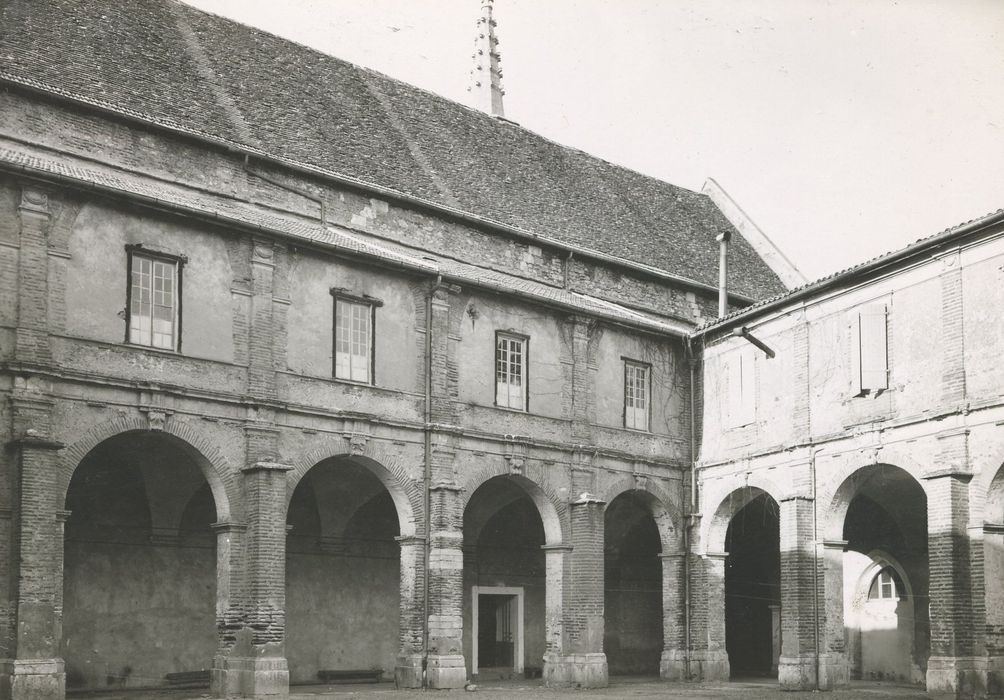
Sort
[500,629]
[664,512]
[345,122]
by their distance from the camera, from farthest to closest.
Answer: [500,629] → [345,122] → [664,512]

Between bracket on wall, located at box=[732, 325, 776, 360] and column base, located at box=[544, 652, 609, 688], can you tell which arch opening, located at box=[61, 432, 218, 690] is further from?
bracket on wall, located at box=[732, 325, 776, 360]

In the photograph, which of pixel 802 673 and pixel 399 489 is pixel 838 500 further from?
pixel 399 489

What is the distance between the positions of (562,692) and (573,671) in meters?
1.28

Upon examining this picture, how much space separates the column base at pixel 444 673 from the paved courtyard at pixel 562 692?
0.90ft

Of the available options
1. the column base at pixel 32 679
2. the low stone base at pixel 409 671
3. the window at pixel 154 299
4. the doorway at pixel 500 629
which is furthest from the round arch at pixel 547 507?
the column base at pixel 32 679

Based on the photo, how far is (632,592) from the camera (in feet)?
95.7

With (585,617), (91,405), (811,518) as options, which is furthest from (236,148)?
(811,518)

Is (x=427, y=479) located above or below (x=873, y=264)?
below

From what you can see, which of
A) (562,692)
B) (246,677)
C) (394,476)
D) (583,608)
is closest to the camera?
(246,677)

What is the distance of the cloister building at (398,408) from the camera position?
62.1 ft

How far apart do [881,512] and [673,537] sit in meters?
5.38

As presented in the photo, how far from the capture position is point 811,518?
22.9m

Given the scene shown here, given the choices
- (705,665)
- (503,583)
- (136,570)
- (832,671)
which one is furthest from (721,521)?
(136,570)

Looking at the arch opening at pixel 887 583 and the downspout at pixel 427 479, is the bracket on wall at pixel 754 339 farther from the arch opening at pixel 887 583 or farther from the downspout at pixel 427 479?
the downspout at pixel 427 479
